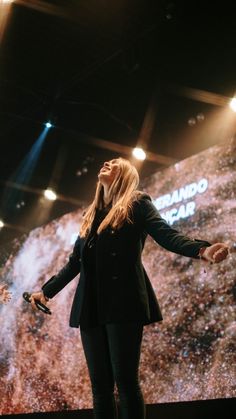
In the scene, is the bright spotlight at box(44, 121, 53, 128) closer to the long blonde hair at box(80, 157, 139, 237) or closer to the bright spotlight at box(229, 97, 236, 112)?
the bright spotlight at box(229, 97, 236, 112)

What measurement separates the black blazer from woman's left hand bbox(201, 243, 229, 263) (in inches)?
1.2

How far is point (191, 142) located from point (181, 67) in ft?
2.18

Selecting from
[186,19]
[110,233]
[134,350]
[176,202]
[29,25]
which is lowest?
[134,350]

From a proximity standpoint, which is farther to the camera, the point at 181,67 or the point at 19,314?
the point at 19,314

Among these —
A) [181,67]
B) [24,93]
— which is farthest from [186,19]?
[24,93]

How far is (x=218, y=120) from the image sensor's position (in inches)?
162

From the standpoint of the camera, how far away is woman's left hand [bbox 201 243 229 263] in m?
1.47

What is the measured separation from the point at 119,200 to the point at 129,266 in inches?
10.7

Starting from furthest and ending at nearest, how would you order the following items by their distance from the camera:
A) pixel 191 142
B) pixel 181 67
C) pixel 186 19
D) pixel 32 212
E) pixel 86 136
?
1. pixel 32 212
2. pixel 86 136
3. pixel 191 142
4. pixel 181 67
5. pixel 186 19

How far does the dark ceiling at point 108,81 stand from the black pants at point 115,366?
2.72 metres

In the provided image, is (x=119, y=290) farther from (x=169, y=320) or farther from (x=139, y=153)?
(x=139, y=153)

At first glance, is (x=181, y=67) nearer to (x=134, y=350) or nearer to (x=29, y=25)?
(x=29, y=25)

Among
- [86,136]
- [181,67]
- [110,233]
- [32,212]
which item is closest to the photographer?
[110,233]

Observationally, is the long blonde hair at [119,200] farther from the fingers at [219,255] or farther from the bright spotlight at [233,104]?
the bright spotlight at [233,104]
